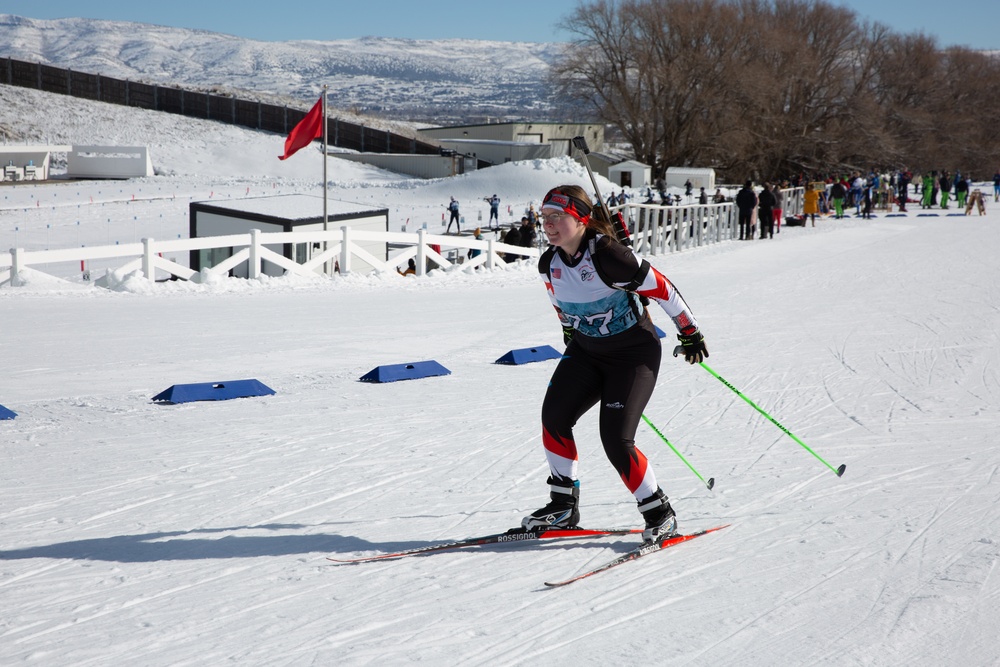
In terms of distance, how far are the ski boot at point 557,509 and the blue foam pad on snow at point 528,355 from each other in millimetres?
4698

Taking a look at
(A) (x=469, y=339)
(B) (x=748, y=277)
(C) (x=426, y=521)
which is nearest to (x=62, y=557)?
(C) (x=426, y=521)

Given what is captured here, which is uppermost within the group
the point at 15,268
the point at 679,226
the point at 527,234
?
the point at 679,226

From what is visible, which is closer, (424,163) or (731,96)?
(424,163)

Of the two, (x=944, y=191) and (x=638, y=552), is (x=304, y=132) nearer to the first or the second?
(x=638, y=552)

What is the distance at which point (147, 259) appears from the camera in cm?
1355

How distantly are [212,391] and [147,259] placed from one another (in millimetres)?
6910

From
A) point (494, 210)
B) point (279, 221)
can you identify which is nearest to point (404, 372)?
point (279, 221)

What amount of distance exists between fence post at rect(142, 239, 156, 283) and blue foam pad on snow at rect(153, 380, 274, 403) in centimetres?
648

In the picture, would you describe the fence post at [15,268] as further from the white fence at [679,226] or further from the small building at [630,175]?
the small building at [630,175]

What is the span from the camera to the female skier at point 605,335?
12.8 feet

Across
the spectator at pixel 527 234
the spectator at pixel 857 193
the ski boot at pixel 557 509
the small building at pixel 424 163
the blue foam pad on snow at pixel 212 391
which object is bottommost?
the blue foam pad on snow at pixel 212 391

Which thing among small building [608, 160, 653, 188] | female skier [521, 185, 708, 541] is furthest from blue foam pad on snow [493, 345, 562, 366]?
small building [608, 160, 653, 188]

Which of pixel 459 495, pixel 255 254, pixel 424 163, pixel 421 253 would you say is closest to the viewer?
pixel 459 495

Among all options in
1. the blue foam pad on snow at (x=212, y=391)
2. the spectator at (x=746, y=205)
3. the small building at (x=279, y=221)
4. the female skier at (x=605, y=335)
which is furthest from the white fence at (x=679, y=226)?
the female skier at (x=605, y=335)
